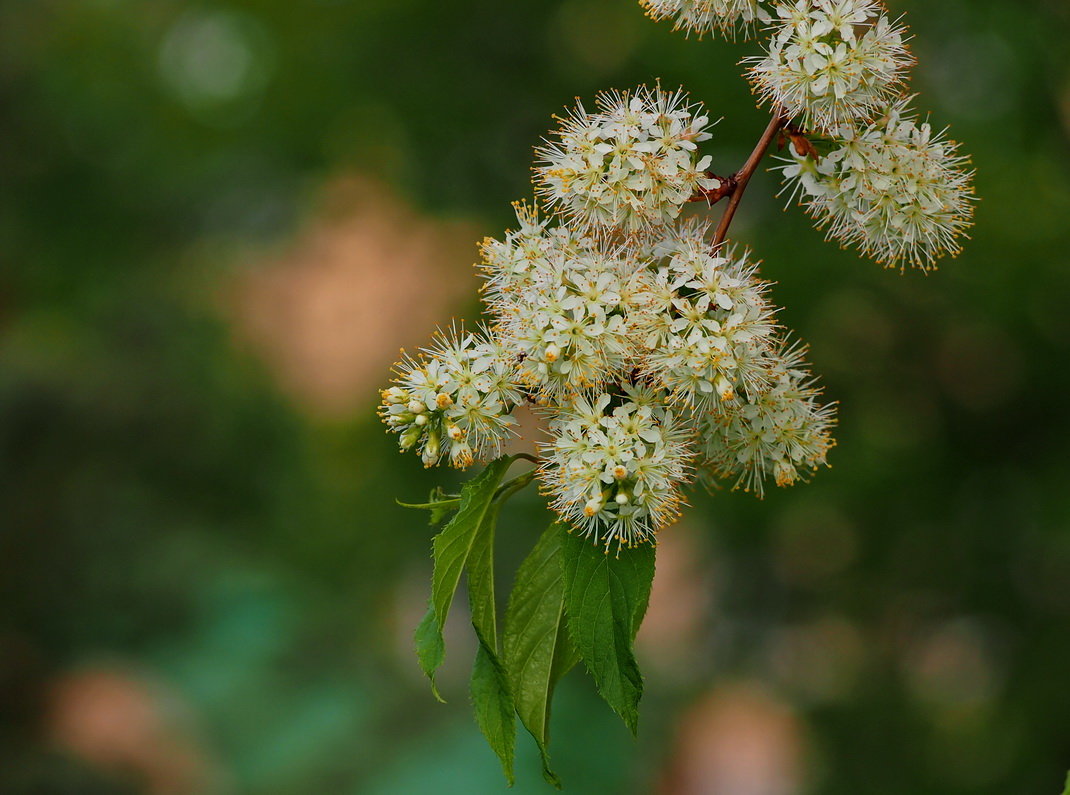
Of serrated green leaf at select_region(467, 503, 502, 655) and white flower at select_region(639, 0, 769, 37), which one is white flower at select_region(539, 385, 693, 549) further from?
white flower at select_region(639, 0, 769, 37)

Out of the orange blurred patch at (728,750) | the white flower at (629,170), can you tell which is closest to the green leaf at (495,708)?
the white flower at (629,170)

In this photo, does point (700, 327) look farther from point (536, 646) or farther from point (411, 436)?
point (536, 646)

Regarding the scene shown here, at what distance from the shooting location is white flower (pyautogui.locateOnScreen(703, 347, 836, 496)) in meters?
1.58

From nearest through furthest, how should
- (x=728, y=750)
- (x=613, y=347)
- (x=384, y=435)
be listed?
(x=613, y=347)
(x=384, y=435)
(x=728, y=750)

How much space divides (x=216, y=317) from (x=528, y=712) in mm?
6722

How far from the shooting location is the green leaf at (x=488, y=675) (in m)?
1.45

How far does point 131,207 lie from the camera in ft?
24.5

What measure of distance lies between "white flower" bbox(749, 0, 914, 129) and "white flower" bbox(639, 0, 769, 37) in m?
0.05

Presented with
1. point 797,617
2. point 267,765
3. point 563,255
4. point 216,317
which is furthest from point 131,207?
point 563,255

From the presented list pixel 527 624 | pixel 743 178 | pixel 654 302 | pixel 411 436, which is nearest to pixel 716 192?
pixel 743 178

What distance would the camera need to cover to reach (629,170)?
1479 mm

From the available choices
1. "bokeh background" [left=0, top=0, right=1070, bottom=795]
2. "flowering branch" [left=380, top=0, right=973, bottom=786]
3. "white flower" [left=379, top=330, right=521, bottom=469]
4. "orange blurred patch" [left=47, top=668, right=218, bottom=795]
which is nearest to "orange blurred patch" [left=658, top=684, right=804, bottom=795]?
"bokeh background" [left=0, top=0, right=1070, bottom=795]

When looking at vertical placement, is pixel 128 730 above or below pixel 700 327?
above

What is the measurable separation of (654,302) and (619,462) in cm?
21
